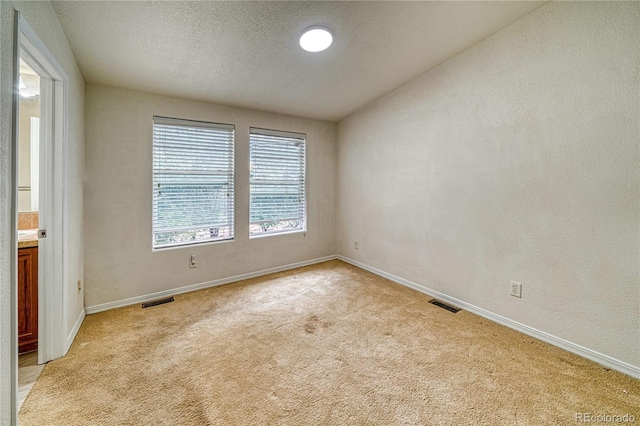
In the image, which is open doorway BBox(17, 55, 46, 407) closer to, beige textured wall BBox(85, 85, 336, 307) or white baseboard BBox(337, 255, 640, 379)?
beige textured wall BBox(85, 85, 336, 307)

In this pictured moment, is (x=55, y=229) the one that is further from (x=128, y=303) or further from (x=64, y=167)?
(x=128, y=303)

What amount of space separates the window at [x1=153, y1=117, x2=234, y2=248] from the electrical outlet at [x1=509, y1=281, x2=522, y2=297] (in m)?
3.05

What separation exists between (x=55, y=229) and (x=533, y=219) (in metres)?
3.61

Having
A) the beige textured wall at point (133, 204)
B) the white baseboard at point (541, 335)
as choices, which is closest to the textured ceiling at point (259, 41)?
the beige textured wall at point (133, 204)

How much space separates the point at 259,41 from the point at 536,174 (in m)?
2.51

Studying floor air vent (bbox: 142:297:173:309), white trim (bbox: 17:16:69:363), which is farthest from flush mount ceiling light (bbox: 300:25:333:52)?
floor air vent (bbox: 142:297:173:309)

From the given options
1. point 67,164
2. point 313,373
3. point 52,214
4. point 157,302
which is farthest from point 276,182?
point 313,373

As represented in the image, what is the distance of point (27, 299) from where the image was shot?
1851mm

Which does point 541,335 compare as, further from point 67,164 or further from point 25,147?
point 25,147

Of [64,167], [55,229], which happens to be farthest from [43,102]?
[55,229]

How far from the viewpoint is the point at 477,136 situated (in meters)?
2.47

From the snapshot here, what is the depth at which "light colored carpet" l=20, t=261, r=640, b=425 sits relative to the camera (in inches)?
55.1

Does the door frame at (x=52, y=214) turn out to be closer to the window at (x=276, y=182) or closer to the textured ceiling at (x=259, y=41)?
the textured ceiling at (x=259, y=41)

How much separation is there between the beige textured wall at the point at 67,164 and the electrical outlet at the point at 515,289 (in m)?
3.24
